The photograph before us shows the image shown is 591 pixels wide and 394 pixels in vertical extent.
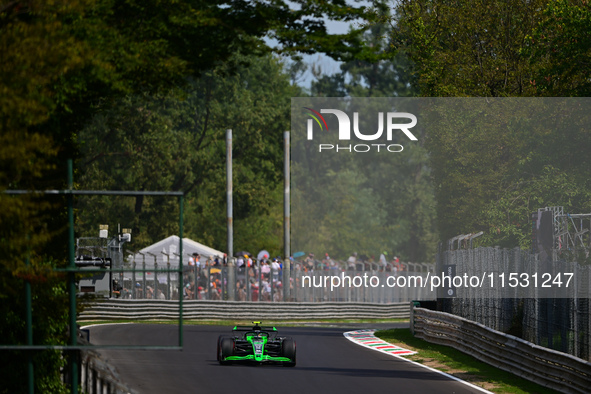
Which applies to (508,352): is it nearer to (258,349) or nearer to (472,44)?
(258,349)

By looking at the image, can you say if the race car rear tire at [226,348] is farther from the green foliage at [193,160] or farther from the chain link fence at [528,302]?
the green foliage at [193,160]

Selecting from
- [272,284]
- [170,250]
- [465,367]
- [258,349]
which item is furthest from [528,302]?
[170,250]

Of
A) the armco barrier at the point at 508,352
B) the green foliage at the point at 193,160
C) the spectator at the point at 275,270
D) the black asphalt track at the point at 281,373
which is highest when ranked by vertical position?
the green foliage at the point at 193,160

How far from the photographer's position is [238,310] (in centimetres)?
3759

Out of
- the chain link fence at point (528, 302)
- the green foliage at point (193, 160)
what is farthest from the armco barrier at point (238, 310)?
the green foliage at point (193, 160)

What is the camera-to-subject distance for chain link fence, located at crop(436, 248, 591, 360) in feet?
55.1

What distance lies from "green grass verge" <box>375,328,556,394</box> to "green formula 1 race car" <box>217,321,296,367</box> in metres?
3.32

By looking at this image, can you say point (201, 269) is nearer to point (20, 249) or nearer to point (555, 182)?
point (555, 182)

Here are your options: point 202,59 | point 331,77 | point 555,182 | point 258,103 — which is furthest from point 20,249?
point 331,77

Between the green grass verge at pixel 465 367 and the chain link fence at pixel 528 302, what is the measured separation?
957 mm

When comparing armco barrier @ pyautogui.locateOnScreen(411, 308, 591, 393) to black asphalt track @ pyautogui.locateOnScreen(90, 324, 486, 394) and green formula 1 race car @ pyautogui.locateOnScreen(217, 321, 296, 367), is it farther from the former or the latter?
green formula 1 race car @ pyautogui.locateOnScreen(217, 321, 296, 367)

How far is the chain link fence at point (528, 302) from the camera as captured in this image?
16781 millimetres

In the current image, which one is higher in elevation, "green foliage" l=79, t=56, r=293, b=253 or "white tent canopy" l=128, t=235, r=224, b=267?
"green foliage" l=79, t=56, r=293, b=253

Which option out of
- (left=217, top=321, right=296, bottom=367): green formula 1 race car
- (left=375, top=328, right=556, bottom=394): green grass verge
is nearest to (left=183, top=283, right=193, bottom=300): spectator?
(left=375, top=328, right=556, bottom=394): green grass verge
